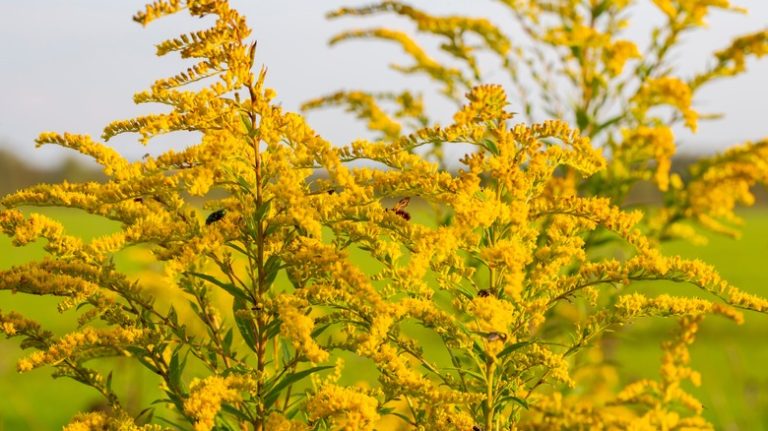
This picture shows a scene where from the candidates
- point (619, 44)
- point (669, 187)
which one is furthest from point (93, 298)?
point (669, 187)

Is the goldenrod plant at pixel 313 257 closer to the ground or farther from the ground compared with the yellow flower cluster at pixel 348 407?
farther from the ground

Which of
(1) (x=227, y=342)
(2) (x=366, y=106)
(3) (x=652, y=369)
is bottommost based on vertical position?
(1) (x=227, y=342)

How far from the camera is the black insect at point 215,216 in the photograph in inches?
117

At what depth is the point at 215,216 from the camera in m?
3.04

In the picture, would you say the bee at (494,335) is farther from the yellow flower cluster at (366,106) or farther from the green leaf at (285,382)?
the yellow flower cluster at (366,106)

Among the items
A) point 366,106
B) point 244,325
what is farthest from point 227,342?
point 366,106

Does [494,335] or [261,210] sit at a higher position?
[261,210]

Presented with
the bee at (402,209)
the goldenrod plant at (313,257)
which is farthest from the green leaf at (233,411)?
the bee at (402,209)

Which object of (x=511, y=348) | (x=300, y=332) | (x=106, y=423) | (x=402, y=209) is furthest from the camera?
(x=402, y=209)

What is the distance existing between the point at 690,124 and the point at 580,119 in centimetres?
75

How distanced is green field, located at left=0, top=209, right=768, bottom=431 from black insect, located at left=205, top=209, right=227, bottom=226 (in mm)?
2634

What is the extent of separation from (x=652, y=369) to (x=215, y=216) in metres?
25.5

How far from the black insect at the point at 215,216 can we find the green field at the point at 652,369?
8.64 feet

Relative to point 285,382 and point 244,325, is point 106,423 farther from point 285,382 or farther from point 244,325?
point 285,382
